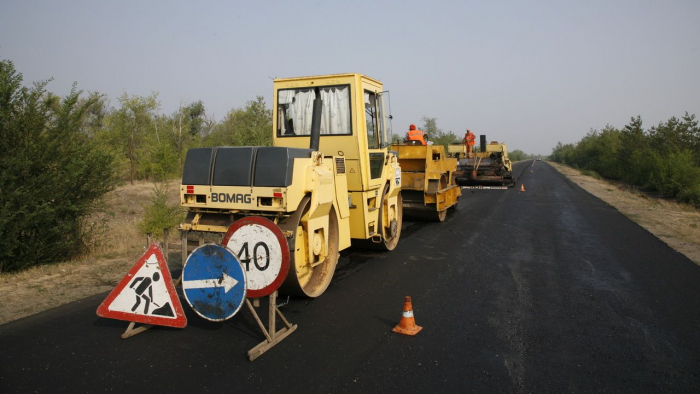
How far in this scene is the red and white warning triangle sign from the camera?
14.5 feet

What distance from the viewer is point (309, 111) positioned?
296 inches

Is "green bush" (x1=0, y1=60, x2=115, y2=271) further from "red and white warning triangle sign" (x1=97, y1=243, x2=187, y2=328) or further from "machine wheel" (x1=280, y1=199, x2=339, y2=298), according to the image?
"machine wheel" (x1=280, y1=199, x2=339, y2=298)

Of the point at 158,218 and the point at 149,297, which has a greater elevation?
the point at 158,218

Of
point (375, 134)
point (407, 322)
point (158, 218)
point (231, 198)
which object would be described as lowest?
point (407, 322)

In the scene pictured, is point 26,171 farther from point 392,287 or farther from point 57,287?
point 392,287

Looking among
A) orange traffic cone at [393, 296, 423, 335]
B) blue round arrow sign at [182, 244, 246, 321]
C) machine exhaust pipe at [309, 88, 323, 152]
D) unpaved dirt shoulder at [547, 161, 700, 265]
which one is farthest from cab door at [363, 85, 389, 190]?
unpaved dirt shoulder at [547, 161, 700, 265]

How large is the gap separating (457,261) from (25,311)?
6.22 meters

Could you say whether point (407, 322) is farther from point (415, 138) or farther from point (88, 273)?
point (415, 138)

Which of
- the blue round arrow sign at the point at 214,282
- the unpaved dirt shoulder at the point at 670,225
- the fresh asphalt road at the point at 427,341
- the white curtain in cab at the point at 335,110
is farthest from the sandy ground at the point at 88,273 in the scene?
the white curtain in cab at the point at 335,110

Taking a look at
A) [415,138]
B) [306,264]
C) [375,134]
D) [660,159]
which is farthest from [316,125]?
[660,159]

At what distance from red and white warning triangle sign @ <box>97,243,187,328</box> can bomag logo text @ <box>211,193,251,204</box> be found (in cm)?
101

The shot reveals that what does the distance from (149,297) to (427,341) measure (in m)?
2.73

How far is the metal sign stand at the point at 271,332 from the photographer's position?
13.7 ft

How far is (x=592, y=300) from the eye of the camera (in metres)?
5.95
